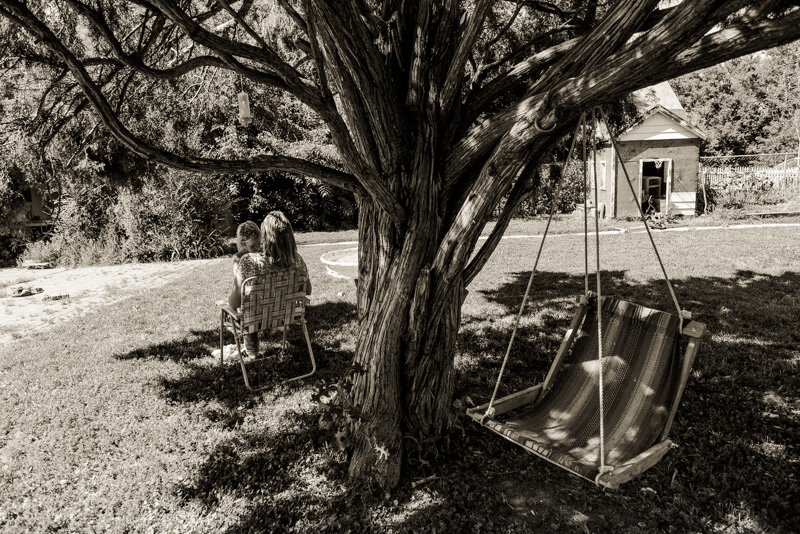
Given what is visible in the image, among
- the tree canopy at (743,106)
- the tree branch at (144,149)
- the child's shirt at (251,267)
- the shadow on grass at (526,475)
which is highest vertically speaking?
the tree canopy at (743,106)

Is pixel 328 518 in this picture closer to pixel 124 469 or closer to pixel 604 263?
pixel 124 469

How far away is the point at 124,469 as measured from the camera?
12.2 ft

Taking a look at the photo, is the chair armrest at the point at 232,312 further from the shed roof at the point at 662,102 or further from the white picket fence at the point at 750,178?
the white picket fence at the point at 750,178

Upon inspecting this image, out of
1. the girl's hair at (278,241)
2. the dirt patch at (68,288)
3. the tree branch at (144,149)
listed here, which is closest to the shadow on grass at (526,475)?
the girl's hair at (278,241)

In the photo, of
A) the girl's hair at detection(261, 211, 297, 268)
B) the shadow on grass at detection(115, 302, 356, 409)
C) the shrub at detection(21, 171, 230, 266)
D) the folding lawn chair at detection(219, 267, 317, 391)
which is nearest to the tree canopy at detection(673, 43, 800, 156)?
the shrub at detection(21, 171, 230, 266)

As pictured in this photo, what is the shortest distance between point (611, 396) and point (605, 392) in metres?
0.06

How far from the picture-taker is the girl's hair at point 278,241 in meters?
5.18

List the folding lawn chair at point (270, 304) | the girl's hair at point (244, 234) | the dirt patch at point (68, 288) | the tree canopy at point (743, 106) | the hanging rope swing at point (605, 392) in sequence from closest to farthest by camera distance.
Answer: the hanging rope swing at point (605, 392) < the folding lawn chair at point (270, 304) < the girl's hair at point (244, 234) < the dirt patch at point (68, 288) < the tree canopy at point (743, 106)

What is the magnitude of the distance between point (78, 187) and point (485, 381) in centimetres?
1302

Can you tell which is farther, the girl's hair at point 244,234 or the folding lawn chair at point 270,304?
the girl's hair at point 244,234

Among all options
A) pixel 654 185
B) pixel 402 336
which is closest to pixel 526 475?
pixel 402 336

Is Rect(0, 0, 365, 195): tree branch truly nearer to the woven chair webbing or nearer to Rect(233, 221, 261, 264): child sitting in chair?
the woven chair webbing

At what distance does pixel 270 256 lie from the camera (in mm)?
5258

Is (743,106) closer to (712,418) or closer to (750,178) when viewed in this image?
(750,178)
